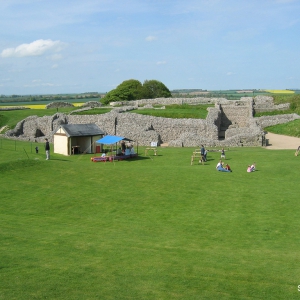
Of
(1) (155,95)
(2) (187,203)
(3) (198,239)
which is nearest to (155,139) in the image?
(2) (187,203)

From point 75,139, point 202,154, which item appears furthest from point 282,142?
point 75,139

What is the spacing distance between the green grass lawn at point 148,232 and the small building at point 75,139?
847cm

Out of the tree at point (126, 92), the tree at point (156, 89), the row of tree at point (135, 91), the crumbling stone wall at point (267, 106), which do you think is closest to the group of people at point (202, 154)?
the crumbling stone wall at point (267, 106)

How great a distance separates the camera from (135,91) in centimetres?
9062

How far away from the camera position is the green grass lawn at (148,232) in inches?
358

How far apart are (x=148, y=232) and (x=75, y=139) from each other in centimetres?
2102

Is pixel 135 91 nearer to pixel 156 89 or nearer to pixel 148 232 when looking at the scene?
pixel 156 89

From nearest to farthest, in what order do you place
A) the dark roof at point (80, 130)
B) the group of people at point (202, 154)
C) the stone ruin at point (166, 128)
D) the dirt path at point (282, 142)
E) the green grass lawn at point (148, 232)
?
1. the green grass lawn at point (148, 232)
2. the group of people at point (202, 154)
3. the dark roof at point (80, 130)
4. the dirt path at point (282, 142)
5. the stone ruin at point (166, 128)

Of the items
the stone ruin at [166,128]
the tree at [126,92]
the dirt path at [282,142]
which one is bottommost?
the dirt path at [282,142]

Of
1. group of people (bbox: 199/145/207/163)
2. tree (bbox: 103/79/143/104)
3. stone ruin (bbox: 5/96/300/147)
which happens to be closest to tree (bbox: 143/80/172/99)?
tree (bbox: 103/79/143/104)

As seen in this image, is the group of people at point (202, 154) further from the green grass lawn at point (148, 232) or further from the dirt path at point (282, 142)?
the dirt path at point (282, 142)

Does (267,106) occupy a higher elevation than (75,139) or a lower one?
higher

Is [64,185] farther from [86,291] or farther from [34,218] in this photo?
[86,291]

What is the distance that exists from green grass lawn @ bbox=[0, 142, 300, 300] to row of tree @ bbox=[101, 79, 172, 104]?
2516 inches
